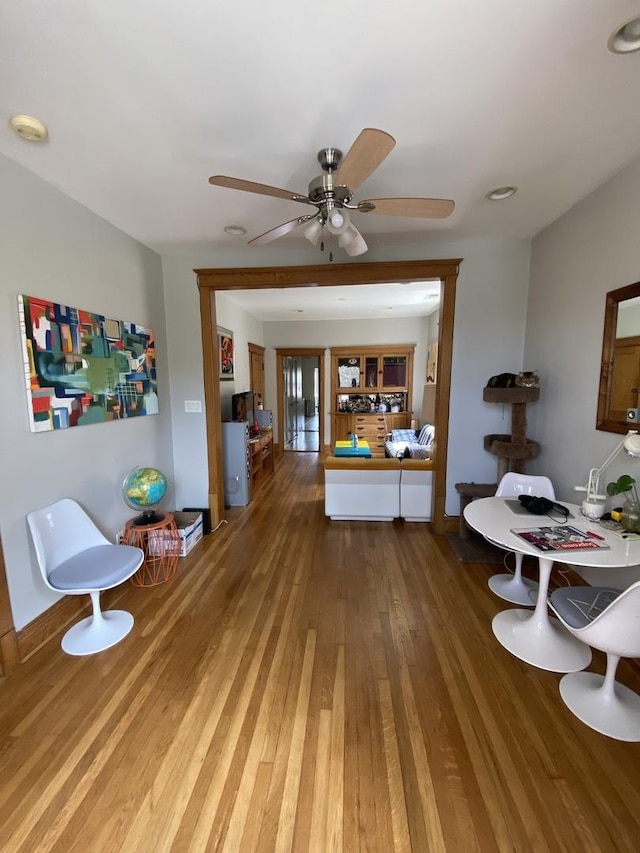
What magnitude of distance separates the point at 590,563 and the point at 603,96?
1999mm

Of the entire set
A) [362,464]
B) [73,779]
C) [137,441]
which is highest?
[137,441]

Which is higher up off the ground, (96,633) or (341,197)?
(341,197)

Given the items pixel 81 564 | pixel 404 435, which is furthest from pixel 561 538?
pixel 404 435

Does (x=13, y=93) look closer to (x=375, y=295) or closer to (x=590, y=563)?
(x=590, y=563)

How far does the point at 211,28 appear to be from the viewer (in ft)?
3.92

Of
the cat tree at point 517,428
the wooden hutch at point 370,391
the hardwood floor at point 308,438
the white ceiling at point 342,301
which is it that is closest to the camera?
the cat tree at point 517,428

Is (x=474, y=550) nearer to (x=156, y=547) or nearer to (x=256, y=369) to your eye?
(x=156, y=547)

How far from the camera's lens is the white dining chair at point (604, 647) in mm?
1269

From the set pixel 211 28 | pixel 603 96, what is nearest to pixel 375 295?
pixel 603 96

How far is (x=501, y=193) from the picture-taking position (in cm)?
226

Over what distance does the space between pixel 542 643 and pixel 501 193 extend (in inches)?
106

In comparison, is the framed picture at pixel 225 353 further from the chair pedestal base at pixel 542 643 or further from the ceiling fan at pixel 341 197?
the chair pedestal base at pixel 542 643

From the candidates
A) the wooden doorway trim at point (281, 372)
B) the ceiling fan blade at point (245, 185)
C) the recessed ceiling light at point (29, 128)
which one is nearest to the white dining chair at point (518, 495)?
the ceiling fan blade at point (245, 185)

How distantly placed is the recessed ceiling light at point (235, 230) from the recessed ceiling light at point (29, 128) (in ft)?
3.99
